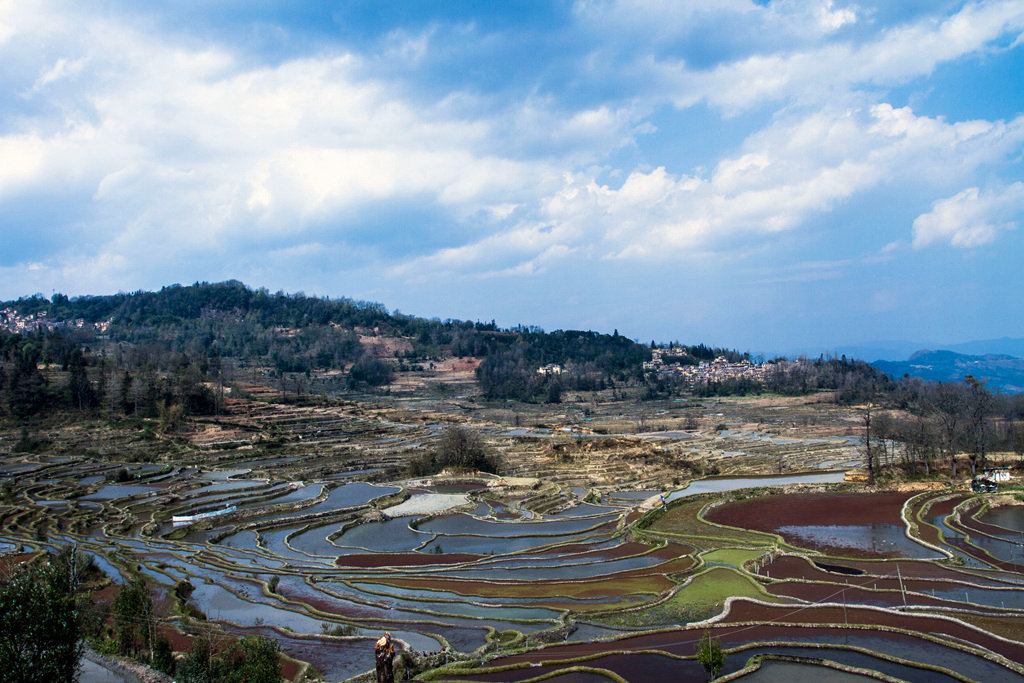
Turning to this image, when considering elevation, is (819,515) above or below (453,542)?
above

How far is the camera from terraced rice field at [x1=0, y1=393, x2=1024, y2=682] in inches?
788

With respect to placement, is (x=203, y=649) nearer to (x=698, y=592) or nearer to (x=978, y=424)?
(x=698, y=592)

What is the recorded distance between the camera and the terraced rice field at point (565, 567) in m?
20.0

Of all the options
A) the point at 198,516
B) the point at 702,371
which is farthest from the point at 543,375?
the point at 198,516

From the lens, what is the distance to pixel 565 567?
102 ft

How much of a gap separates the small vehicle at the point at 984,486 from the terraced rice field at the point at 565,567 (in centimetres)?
333

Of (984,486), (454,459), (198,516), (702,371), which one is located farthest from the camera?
(702,371)

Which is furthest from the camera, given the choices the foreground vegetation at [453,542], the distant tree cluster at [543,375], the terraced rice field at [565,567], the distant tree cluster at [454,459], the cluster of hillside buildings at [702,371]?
the cluster of hillside buildings at [702,371]

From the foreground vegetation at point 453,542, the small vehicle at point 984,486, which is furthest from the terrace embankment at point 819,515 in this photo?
the small vehicle at point 984,486

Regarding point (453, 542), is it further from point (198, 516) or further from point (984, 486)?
point (984, 486)

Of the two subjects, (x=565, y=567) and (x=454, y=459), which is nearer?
(x=565, y=567)

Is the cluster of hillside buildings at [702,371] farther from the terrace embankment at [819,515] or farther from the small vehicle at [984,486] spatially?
the terrace embankment at [819,515]

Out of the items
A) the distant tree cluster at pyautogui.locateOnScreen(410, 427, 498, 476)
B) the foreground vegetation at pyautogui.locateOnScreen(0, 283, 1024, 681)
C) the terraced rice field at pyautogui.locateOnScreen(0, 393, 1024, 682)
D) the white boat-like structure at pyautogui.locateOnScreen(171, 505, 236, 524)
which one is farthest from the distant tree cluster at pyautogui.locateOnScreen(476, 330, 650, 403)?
the white boat-like structure at pyautogui.locateOnScreen(171, 505, 236, 524)

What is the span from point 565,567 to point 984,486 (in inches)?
1197
